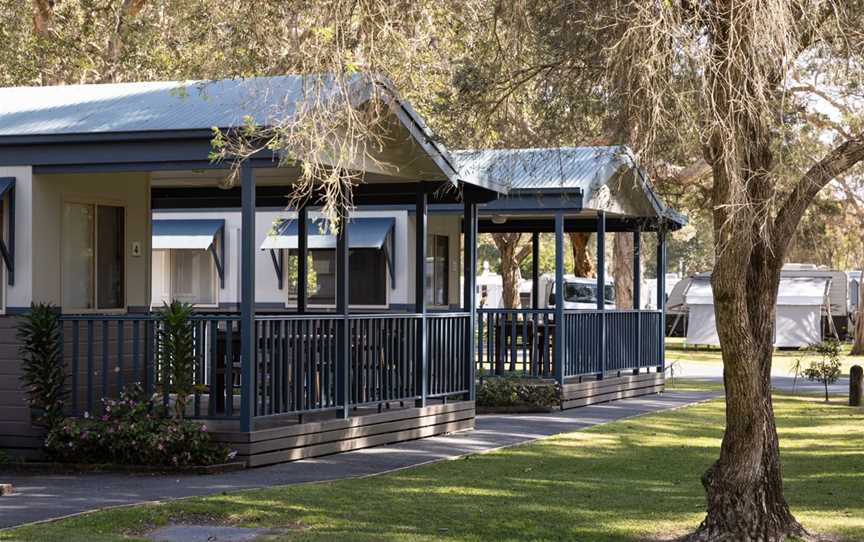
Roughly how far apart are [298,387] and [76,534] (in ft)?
14.5

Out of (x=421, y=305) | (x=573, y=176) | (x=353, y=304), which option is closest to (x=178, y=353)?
(x=421, y=305)

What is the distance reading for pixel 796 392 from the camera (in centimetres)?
2498

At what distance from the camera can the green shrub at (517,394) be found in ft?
63.1

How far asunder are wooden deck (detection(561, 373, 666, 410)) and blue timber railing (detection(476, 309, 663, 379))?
0.55ft

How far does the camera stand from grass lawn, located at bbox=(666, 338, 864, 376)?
34769 millimetres

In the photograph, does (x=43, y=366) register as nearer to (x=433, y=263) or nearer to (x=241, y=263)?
(x=241, y=263)

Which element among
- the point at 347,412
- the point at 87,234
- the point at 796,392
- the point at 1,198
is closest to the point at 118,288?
the point at 87,234

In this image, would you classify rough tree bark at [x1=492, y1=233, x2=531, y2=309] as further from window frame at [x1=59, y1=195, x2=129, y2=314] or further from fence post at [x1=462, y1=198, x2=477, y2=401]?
window frame at [x1=59, y1=195, x2=129, y2=314]

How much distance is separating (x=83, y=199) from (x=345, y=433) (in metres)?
3.47

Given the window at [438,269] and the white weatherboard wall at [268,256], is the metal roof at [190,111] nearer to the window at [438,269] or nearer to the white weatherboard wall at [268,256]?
the white weatherboard wall at [268,256]

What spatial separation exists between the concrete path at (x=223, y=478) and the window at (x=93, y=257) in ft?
7.26

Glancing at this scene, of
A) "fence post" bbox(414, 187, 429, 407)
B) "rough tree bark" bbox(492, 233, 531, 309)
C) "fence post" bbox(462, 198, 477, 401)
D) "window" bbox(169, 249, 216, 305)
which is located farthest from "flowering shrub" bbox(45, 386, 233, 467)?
"rough tree bark" bbox(492, 233, 531, 309)

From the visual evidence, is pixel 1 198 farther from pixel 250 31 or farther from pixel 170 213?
pixel 170 213

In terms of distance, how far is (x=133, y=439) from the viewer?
39.7 ft
